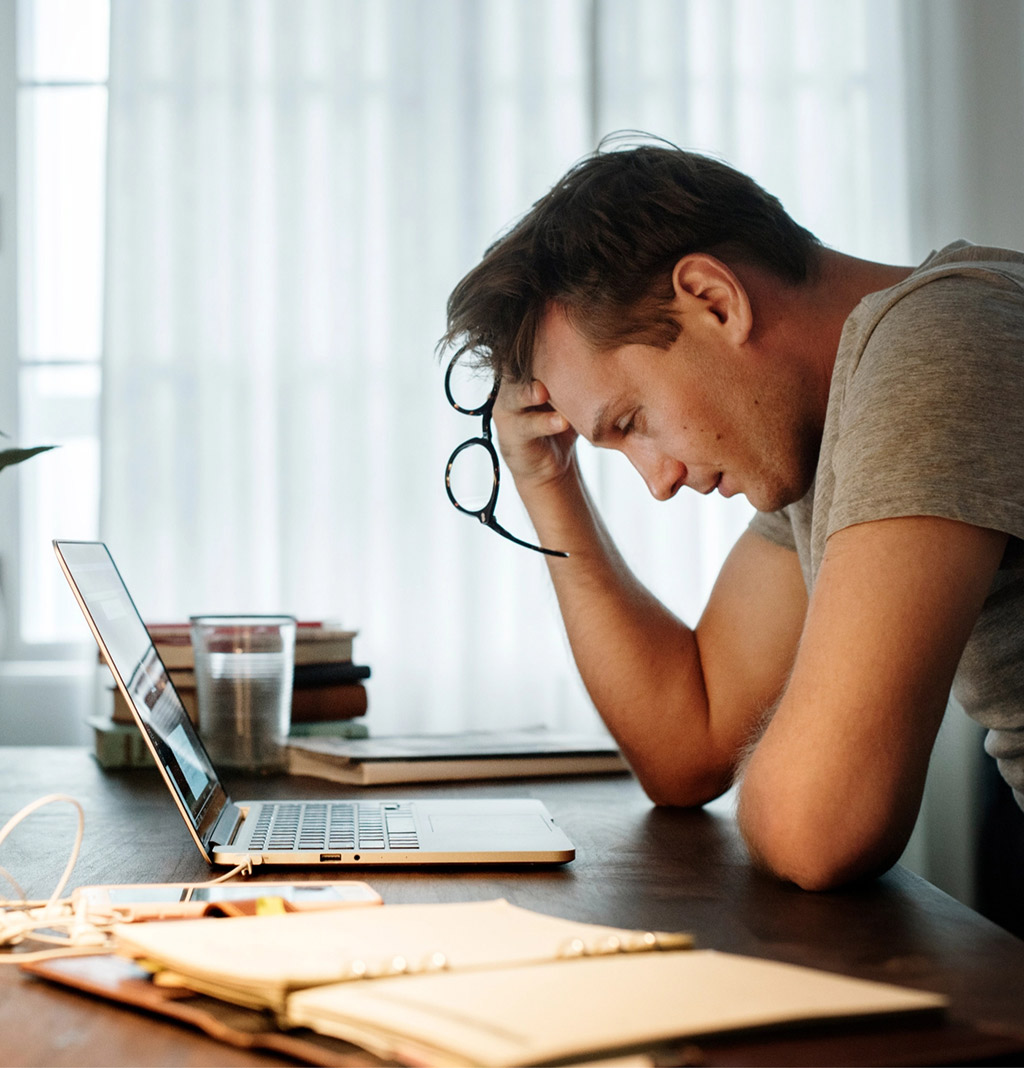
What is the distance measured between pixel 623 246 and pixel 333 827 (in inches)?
24.1

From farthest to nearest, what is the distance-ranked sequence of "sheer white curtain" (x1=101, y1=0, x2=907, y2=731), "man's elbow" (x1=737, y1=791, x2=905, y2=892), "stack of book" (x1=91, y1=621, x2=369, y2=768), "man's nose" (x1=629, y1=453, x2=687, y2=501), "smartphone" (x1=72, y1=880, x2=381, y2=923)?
"sheer white curtain" (x1=101, y1=0, x2=907, y2=731) < "stack of book" (x1=91, y1=621, x2=369, y2=768) < "man's nose" (x1=629, y1=453, x2=687, y2=501) < "man's elbow" (x1=737, y1=791, x2=905, y2=892) < "smartphone" (x1=72, y1=880, x2=381, y2=923)

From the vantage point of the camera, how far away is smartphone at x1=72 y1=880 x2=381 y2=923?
0.62 metres

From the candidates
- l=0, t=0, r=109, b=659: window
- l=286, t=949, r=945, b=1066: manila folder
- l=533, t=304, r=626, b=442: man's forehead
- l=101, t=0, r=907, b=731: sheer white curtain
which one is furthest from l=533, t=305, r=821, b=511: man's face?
l=0, t=0, r=109, b=659: window

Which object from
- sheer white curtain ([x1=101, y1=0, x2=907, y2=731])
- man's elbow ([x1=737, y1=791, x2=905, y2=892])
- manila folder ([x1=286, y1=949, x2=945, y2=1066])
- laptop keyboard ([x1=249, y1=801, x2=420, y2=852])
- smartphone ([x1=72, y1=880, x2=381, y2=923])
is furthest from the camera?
sheer white curtain ([x1=101, y1=0, x2=907, y2=731])

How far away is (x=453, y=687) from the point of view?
9.19 ft

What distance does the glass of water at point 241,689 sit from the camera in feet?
4.35

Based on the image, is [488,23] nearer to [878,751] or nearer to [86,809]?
[86,809]

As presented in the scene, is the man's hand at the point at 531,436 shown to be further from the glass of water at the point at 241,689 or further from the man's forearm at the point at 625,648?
the glass of water at the point at 241,689

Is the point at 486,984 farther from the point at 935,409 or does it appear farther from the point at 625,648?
the point at 625,648

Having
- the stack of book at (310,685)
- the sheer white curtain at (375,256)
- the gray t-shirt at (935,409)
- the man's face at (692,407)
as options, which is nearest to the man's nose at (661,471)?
the man's face at (692,407)

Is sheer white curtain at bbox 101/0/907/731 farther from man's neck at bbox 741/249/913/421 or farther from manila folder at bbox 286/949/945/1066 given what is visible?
manila folder at bbox 286/949/945/1066

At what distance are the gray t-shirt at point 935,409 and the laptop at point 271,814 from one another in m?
0.36

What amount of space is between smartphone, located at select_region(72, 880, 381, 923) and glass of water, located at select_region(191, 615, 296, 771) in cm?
60

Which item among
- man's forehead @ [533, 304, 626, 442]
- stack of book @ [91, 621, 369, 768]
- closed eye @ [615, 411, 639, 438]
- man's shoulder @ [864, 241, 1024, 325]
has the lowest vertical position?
stack of book @ [91, 621, 369, 768]
